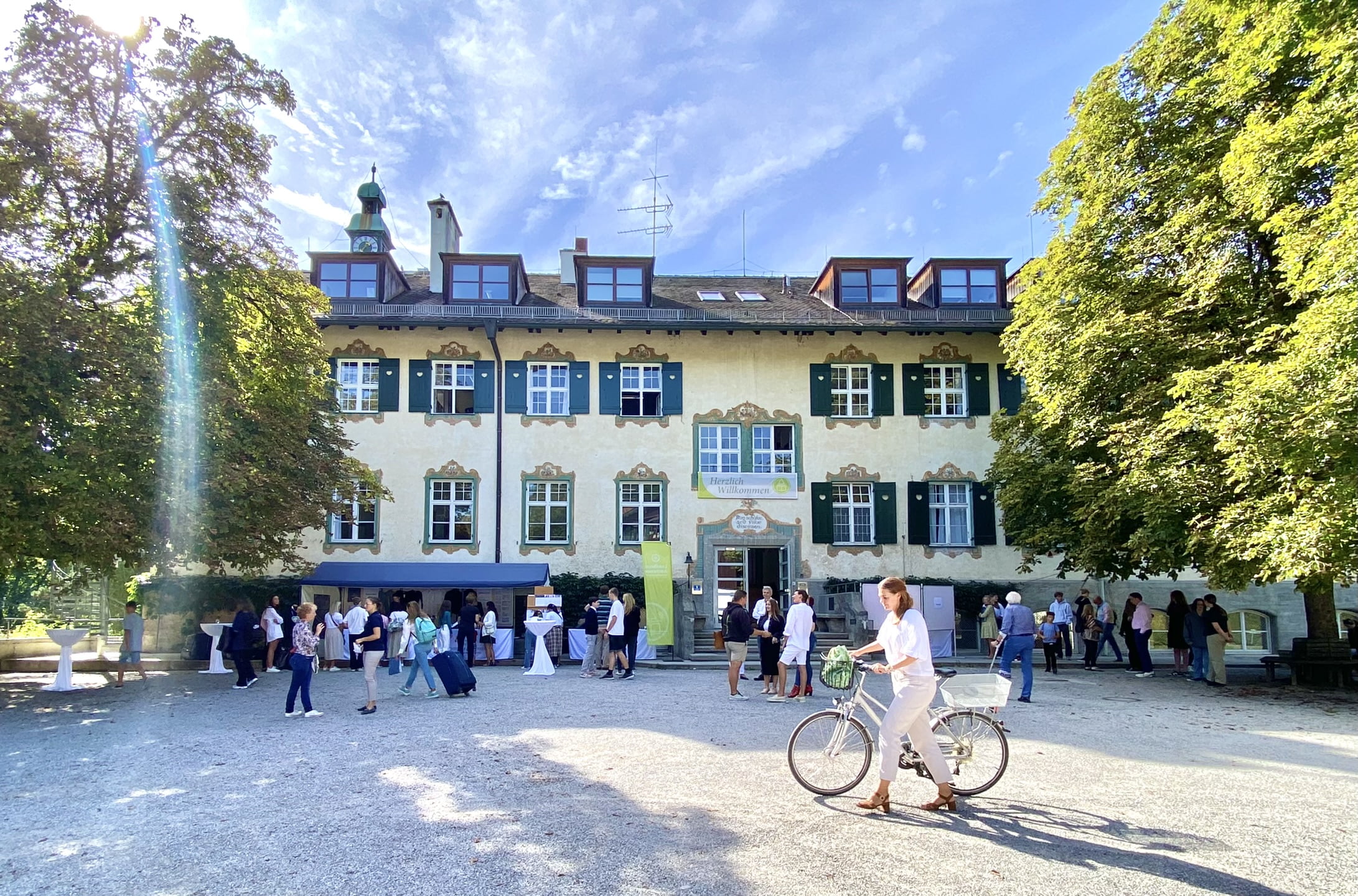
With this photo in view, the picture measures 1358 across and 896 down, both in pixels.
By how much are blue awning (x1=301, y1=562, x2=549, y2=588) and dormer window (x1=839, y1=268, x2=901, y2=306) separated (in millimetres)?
10995

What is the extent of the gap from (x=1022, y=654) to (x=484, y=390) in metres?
15.7

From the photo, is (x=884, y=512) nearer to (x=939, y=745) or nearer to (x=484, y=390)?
(x=484, y=390)

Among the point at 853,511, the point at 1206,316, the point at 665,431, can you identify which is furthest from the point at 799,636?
the point at 665,431

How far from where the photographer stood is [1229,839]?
6066 millimetres

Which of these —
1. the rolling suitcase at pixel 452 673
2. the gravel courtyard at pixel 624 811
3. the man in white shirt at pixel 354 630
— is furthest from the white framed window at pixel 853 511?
the rolling suitcase at pixel 452 673

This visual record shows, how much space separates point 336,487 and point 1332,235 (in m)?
15.9

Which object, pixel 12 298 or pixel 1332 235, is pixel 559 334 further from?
pixel 1332 235

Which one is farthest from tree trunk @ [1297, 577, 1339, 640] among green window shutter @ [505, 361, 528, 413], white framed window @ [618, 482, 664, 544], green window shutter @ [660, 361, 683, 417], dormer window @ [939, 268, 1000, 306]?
green window shutter @ [505, 361, 528, 413]

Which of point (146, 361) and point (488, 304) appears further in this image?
point (488, 304)

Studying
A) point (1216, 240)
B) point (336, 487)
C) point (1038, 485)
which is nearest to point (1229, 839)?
point (1216, 240)

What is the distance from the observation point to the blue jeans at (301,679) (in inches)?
466

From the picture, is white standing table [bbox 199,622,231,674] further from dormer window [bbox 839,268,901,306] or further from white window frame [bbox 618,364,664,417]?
dormer window [bbox 839,268,901,306]

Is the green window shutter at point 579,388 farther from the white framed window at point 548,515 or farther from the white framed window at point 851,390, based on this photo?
the white framed window at point 851,390

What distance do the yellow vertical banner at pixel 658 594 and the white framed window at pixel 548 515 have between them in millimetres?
3810
